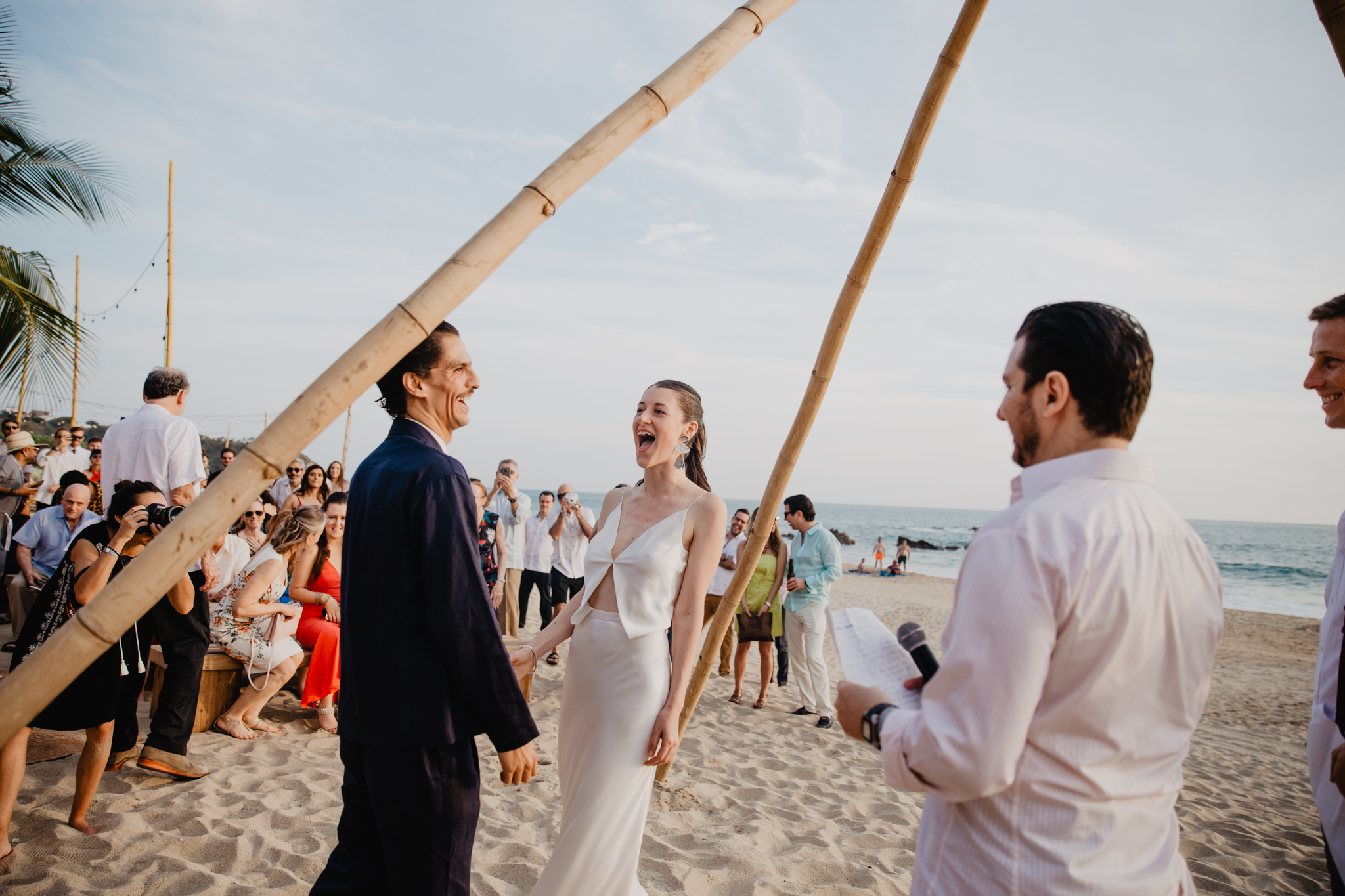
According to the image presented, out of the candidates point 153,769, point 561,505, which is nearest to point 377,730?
point 153,769

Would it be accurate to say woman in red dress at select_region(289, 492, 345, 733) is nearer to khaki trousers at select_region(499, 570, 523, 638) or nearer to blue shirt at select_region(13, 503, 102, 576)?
blue shirt at select_region(13, 503, 102, 576)

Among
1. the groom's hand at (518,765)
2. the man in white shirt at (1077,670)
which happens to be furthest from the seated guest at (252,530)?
the man in white shirt at (1077,670)

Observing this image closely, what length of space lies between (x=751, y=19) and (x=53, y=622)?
4.29 meters

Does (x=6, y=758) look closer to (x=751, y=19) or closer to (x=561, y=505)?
(x=751, y=19)

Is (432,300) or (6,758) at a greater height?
(432,300)

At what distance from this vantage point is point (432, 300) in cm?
161

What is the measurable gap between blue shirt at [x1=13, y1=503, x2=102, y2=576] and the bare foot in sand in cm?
399

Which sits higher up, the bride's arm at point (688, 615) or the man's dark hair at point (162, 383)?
the man's dark hair at point (162, 383)

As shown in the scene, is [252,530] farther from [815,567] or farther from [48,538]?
[815,567]

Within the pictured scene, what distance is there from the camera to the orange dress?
5941mm

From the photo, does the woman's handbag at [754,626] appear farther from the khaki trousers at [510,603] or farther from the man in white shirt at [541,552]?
the khaki trousers at [510,603]

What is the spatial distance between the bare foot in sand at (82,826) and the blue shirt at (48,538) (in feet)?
13.1

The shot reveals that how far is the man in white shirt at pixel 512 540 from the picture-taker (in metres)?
10.1

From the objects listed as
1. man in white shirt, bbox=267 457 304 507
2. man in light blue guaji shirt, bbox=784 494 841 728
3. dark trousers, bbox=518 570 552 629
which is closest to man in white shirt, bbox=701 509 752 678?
man in light blue guaji shirt, bbox=784 494 841 728
